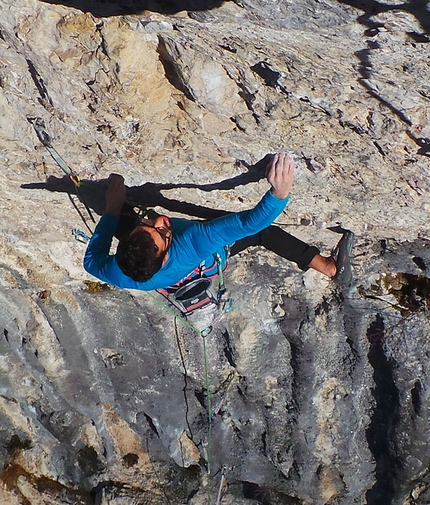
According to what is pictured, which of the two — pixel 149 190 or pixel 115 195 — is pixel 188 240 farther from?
pixel 149 190

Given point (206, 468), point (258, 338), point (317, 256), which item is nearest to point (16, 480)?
point (206, 468)

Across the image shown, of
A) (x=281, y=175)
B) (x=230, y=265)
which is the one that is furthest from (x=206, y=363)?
(x=281, y=175)

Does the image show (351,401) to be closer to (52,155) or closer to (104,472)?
(104,472)

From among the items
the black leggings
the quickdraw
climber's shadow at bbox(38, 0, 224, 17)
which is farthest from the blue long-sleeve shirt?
climber's shadow at bbox(38, 0, 224, 17)

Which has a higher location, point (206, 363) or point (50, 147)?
point (50, 147)

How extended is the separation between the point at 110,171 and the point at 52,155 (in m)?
0.46

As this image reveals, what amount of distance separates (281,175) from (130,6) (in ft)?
4.73

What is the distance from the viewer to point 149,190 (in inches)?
160

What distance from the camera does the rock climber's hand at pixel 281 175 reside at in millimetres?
3117

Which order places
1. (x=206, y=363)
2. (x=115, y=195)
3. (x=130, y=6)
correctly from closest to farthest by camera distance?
(x=130, y=6), (x=115, y=195), (x=206, y=363)

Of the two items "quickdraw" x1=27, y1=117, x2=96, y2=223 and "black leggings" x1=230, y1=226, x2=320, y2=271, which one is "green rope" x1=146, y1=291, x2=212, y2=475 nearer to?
"black leggings" x1=230, y1=226, x2=320, y2=271

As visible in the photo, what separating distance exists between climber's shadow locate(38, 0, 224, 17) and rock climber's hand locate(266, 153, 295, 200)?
3.48 feet

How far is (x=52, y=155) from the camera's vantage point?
3.62 meters

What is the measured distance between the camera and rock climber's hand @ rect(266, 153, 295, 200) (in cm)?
312
